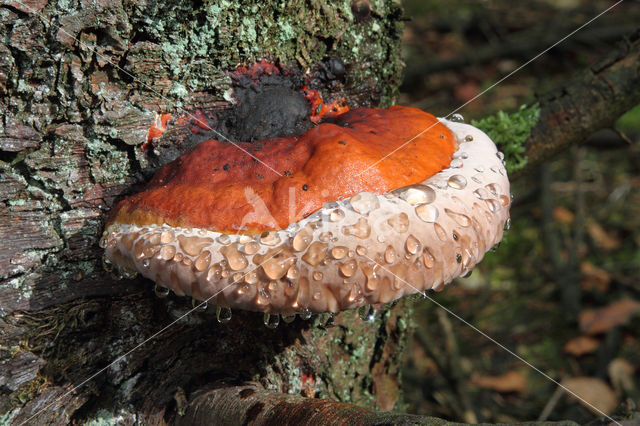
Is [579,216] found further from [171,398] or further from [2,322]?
[2,322]

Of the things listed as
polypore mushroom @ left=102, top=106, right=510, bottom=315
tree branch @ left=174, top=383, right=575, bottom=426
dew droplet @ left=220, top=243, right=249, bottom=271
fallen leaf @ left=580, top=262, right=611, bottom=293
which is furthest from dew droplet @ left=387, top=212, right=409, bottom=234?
fallen leaf @ left=580, top=262, right=611, bottom=293

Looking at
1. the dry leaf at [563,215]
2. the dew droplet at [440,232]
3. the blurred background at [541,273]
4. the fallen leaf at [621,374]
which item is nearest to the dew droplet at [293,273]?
the dew droplet at [440,232]

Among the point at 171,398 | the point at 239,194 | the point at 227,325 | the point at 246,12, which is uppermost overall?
the point at 246,12

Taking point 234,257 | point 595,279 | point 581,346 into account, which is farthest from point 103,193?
point 595,279

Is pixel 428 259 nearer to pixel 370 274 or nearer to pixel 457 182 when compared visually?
pixel 370 274

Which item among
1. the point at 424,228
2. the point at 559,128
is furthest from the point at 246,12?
the point at 559,128

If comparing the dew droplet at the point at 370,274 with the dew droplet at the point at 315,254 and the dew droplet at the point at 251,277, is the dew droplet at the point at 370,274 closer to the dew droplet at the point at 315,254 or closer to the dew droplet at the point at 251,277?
the dew droplet at the point at 315,254
